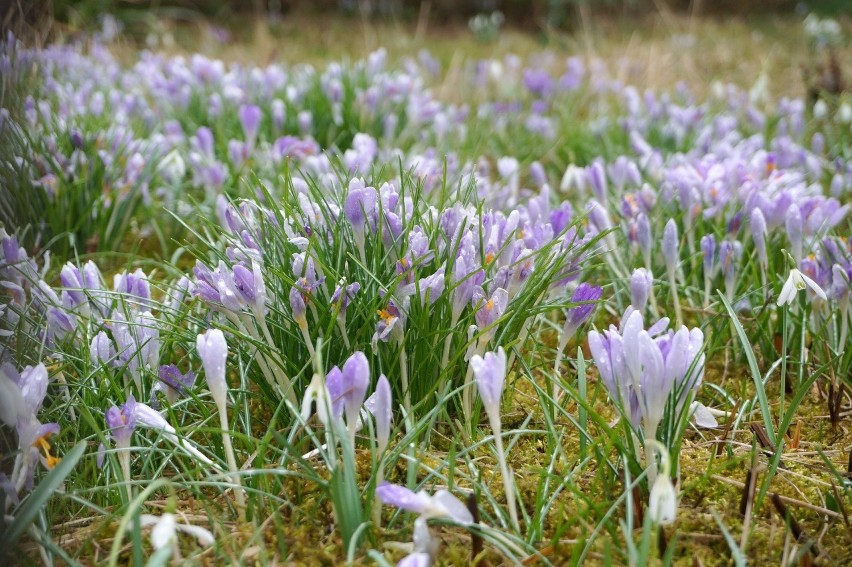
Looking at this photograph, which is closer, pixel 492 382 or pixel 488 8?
pixel 492 382

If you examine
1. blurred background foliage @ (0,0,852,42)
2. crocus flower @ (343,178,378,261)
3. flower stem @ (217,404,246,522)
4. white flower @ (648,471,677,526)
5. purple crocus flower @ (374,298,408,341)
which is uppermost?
blurred background foliage @ (0,0,852,42)

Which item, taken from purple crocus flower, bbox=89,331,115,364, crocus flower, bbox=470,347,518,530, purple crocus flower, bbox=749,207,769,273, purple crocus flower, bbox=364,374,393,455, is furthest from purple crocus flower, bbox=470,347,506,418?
purple crocus flower, bbox=749,207,769,273

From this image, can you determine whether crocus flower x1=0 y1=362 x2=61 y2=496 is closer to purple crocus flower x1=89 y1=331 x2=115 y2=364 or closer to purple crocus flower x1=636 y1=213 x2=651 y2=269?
purple crocus flower x1=89 y1=331 x2=115 y2=364

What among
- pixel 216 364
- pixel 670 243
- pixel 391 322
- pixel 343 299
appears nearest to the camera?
pixel 216 364

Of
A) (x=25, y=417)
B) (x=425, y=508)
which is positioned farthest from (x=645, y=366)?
(x=25, y=417)

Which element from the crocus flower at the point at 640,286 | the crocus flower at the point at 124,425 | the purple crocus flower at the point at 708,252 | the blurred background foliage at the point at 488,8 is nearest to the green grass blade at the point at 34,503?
the crocus flower at the point at 124,425

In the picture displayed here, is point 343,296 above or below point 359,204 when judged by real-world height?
below

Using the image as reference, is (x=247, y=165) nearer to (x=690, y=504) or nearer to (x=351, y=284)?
(x=351, y=284)

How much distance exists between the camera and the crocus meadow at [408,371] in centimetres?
145

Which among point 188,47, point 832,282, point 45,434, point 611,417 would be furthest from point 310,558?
point 188,47

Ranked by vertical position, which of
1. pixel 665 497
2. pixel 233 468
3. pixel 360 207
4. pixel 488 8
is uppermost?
pixel 488 8

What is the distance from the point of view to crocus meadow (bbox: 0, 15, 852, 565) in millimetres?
1451

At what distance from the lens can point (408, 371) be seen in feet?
6.15

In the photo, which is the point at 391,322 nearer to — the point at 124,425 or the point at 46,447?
the point at 124,425
